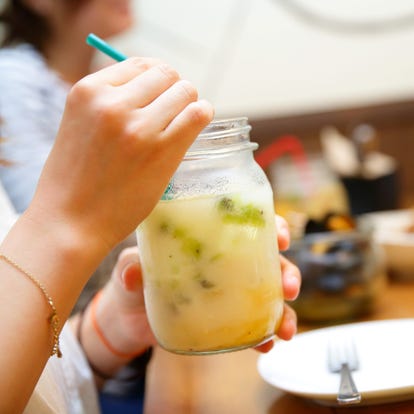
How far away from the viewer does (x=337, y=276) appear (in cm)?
123

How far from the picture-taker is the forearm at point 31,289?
64 cm

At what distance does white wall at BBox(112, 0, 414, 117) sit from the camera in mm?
3105

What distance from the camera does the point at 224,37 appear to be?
3215mm

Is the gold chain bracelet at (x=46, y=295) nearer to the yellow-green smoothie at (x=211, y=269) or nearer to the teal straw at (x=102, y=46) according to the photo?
the yellow-green smoothie at (x=211, y=269)

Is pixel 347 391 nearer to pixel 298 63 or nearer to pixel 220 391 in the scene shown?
pixel 220 391

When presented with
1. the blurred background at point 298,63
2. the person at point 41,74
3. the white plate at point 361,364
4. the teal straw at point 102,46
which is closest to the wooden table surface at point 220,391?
the white plate at point 361,364

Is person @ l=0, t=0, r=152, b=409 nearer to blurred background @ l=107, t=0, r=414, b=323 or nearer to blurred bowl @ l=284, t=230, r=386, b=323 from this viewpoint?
blurred bowl @ l=284, t=230, r=386, b=323

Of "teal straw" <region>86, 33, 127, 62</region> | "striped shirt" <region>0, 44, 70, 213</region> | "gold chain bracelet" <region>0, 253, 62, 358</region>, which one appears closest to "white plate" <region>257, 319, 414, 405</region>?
"gold chain bracelet" <region>0, 253, 62, 358</region>

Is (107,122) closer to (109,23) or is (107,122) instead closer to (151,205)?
(151,205)

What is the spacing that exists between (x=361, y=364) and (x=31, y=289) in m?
0.45

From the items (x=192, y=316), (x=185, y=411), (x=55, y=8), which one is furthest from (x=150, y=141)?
(x=55, y=8)

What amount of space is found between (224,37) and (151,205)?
2.67 meters

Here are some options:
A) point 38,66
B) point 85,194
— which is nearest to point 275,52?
point 38,66

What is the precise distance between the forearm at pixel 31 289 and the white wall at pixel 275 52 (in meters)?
2.62
